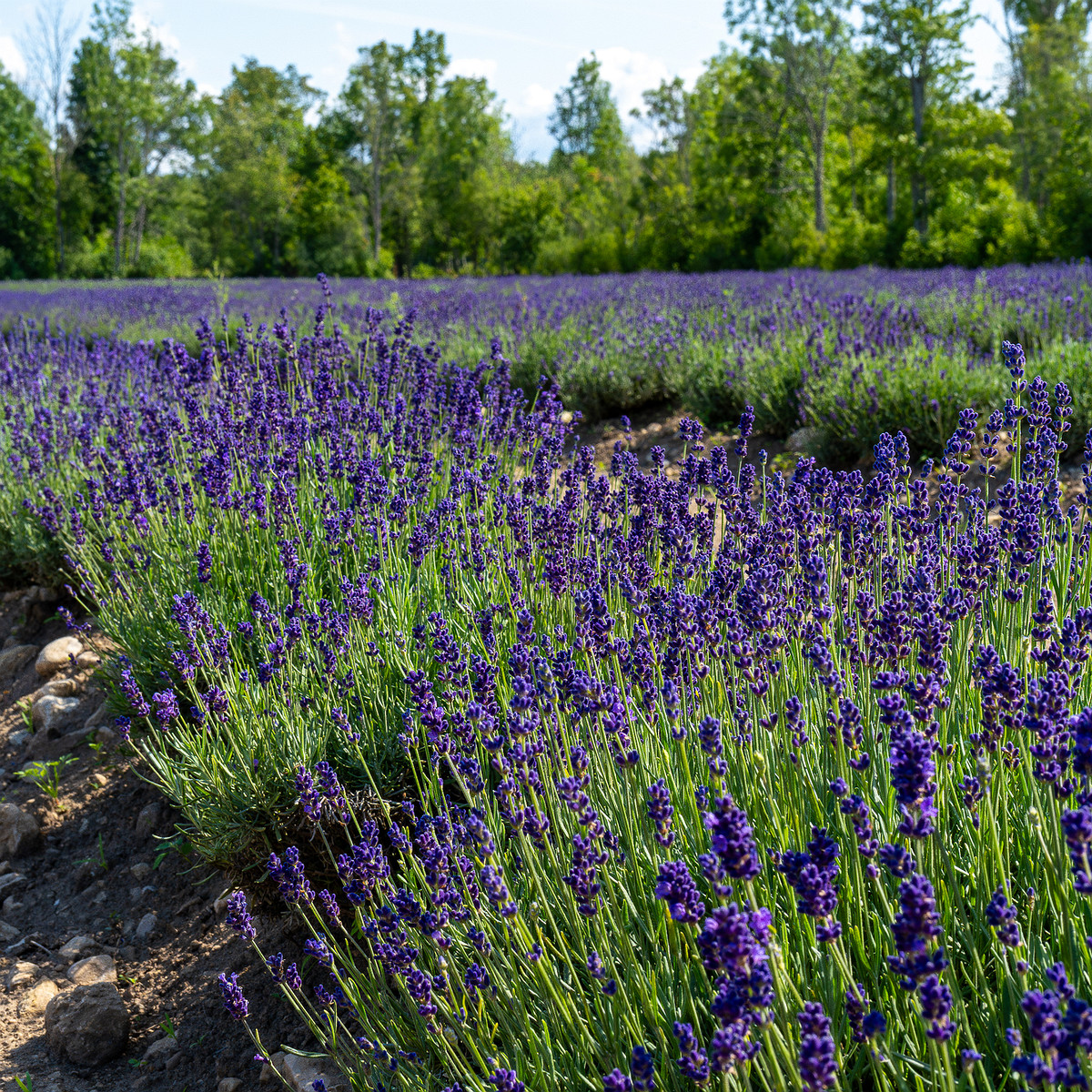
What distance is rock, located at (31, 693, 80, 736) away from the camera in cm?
407

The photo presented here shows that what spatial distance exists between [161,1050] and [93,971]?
440mm

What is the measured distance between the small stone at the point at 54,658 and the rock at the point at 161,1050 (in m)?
2.58

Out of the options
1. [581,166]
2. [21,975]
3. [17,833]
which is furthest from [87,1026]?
[581,166]

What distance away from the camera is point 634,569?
2.67 m

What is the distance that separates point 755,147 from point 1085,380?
22773 mm

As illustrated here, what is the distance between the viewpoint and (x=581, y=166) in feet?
117

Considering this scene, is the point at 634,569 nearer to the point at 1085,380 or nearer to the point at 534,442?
the point at 534,442

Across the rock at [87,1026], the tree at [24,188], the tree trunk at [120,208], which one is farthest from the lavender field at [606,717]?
the tree at [24,188]

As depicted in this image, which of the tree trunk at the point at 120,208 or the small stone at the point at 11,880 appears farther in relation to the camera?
the tree trunk at the point at 120,208

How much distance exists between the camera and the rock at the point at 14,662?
4.67 m

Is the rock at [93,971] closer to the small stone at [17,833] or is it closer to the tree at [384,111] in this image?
the small stone at [17,833]

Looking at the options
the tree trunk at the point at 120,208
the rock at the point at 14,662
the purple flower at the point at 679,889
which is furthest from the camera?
the tree trunk at the point at 120,208

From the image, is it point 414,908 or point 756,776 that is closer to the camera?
point 414,908

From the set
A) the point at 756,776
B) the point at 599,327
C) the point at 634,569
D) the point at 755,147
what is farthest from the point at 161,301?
the point at 755,147
